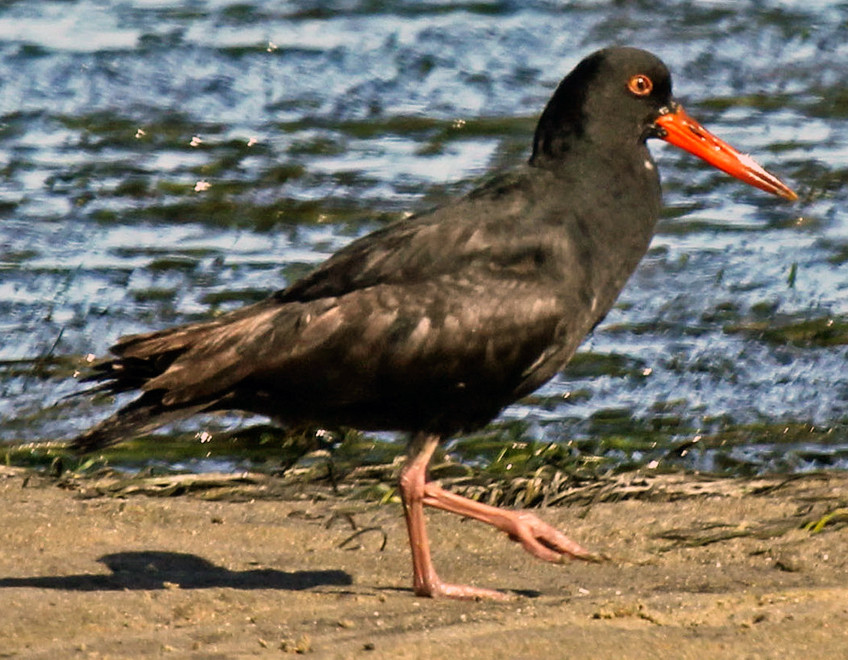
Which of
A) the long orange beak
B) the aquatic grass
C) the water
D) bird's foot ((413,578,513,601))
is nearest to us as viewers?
bird's foot ((413,578,513,601))

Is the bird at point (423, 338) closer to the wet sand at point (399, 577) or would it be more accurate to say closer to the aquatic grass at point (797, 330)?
the wet sand at point (399, 577)

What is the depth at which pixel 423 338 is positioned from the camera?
5344mm

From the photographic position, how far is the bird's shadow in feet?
17.2

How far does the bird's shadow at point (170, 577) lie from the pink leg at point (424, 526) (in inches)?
9.7

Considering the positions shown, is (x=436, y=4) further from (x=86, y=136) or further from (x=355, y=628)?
(x=355, y=628)

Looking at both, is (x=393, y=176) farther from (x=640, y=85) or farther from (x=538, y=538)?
(x=538, y=538)

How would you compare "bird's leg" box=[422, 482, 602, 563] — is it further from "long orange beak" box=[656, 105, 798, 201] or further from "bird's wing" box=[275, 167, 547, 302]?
"long orange beak" box=[656, 105, 798, 201]

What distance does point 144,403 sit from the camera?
5.42 meters

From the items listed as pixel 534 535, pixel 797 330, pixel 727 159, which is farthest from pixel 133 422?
pixel 797 330

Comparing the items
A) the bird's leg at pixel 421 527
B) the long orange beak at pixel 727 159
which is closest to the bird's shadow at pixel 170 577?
the bird's leg at pixel 421 527

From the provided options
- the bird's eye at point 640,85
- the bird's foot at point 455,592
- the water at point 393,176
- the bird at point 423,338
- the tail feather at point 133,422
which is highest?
the bird's eye at point 640,85

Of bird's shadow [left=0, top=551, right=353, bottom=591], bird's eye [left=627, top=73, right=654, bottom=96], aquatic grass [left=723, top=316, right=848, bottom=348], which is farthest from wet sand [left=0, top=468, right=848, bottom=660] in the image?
aquatic grass [left=723, top=316, right=848, bottom=348]

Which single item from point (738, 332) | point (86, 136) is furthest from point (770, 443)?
point (86, 136)

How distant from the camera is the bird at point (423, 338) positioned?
5344 mm
